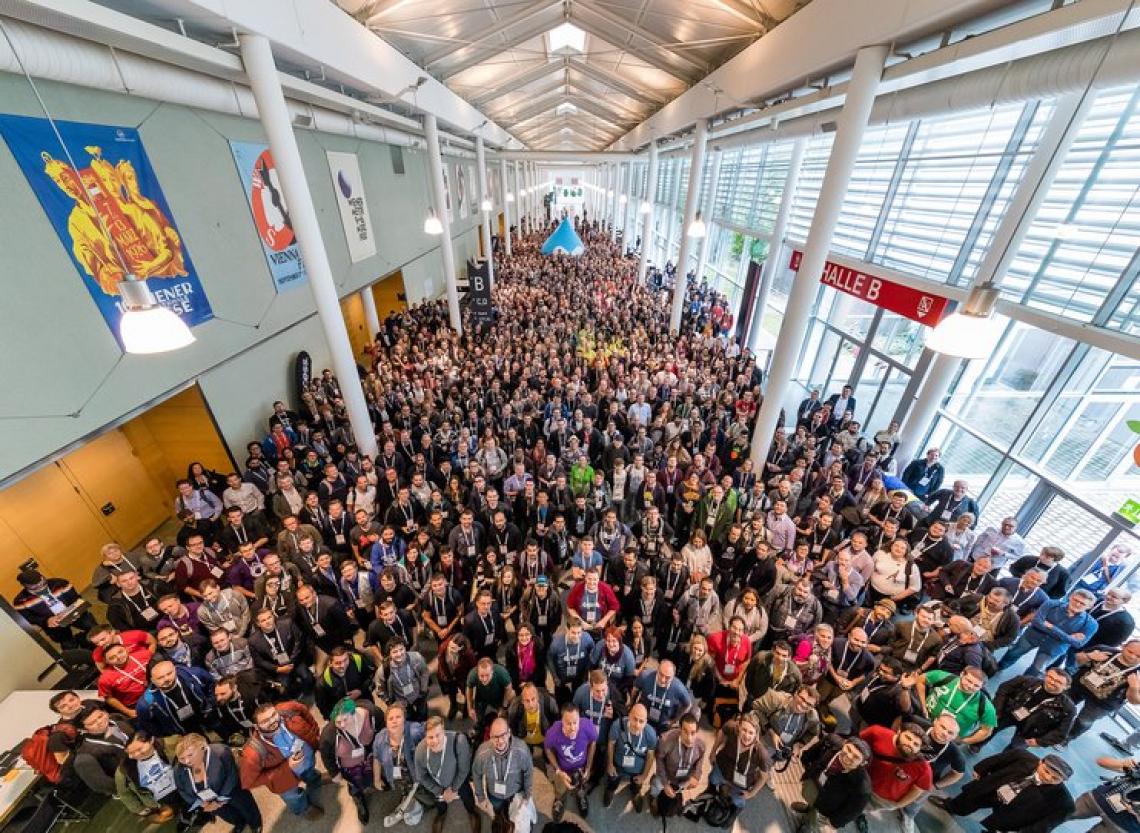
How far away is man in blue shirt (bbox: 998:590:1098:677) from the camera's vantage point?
172 inches

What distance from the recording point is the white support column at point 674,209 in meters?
21.8

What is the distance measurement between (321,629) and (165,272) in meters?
5.02

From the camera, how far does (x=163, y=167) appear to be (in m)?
5.96

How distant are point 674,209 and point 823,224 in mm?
18955

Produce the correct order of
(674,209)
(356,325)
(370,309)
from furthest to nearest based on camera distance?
(674,209), (356,325), (370,309)

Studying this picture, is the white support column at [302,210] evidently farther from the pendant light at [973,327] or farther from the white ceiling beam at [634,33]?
the pendant light at [973,327]

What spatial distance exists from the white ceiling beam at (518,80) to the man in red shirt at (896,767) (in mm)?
16046

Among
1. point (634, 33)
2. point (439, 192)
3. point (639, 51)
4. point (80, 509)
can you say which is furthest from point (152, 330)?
point (639, 51)

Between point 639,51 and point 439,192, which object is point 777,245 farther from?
point 439,192

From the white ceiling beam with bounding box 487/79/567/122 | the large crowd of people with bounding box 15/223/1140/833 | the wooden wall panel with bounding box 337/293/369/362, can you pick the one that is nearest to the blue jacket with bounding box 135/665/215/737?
the large crowd of people with bounding box 15/223/1140/833

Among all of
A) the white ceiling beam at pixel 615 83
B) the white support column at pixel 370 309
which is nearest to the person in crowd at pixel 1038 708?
the white support column at pixel 370 309

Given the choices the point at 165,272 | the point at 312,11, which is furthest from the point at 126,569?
the point at 312,11

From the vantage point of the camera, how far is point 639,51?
10609 mm

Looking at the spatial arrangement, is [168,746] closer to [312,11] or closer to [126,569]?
[126,569]
